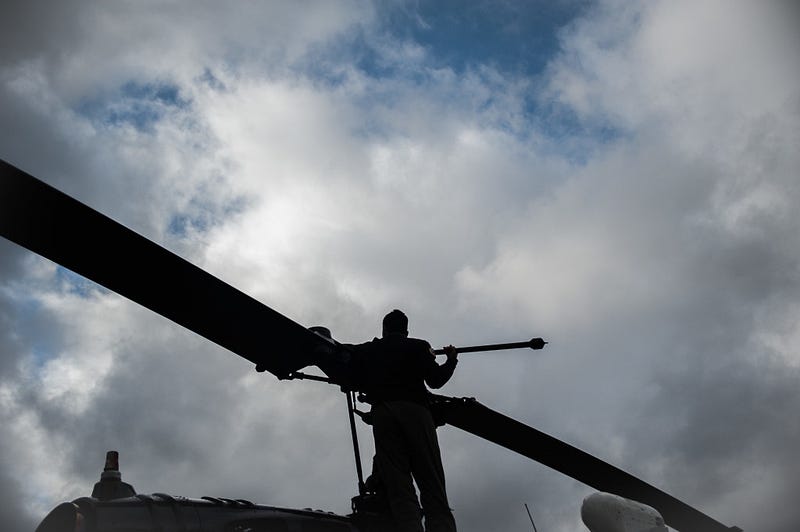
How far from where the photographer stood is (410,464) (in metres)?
5.10

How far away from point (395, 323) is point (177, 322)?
185 centimetres

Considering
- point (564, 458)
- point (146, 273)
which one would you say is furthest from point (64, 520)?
point (564, 458)

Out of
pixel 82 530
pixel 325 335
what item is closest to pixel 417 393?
pixel 325 335

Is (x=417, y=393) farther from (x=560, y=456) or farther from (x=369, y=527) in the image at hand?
(x=560, y=456)

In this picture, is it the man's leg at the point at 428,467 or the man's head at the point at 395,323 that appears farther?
the man's head at the point at 395,323

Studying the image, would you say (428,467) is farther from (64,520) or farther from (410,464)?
(64,520)

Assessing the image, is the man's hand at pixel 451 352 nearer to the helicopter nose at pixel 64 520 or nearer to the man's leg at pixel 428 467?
the man's leg at pixel 428 467

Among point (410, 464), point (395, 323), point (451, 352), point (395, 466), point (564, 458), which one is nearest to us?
point (395, 466)

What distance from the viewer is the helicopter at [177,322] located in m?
3.79

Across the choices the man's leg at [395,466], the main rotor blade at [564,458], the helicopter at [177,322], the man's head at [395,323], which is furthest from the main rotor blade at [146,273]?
the main rotor blade at [564,458]

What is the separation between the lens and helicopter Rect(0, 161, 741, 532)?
3793 millimetres

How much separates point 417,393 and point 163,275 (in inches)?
87.6

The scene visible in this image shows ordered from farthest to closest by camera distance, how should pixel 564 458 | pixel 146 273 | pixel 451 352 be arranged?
pixel 564 458 → pixel 451 352 → pixel 146 273

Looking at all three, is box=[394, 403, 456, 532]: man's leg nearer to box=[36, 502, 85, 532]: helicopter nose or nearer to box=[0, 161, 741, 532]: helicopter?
box=[0, 161, 741, 532]: helicopter
